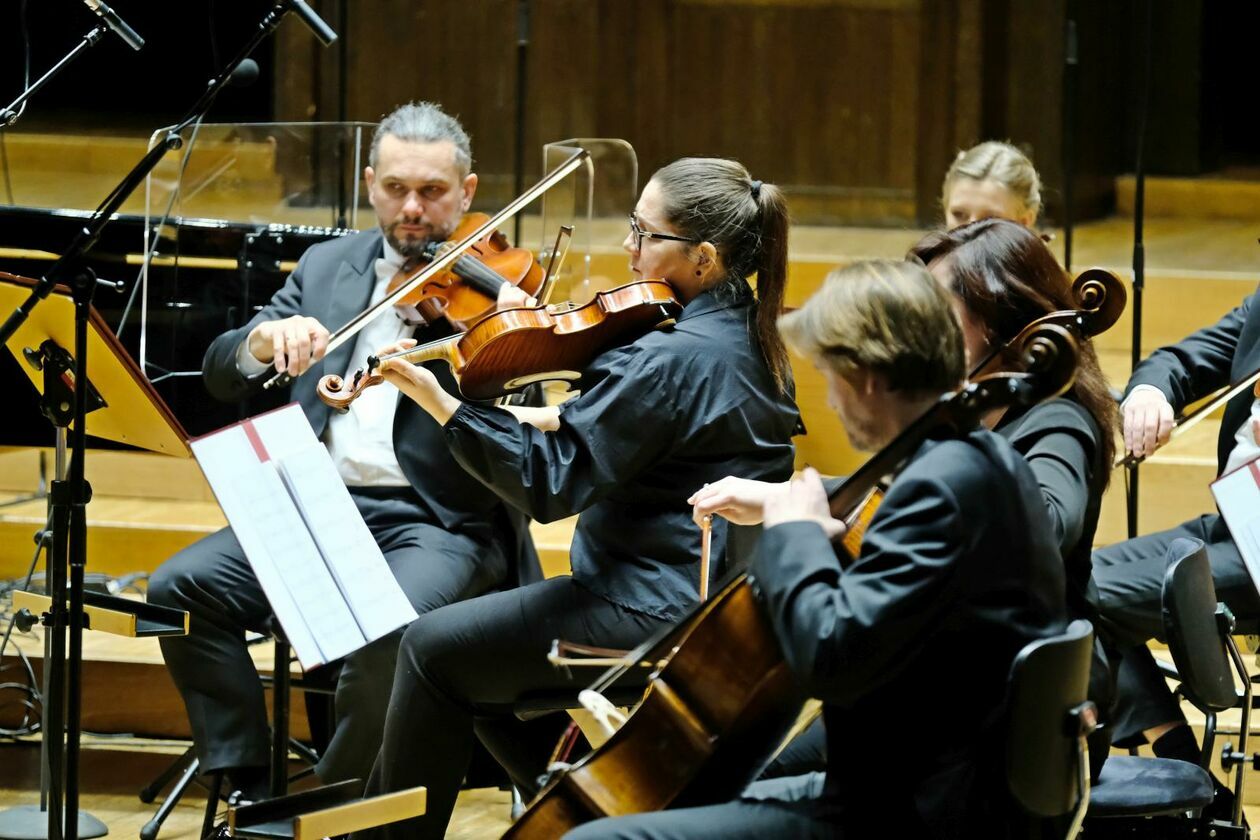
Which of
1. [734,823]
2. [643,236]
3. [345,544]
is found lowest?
[734,823]

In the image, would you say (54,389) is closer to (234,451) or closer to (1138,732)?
(234,451)

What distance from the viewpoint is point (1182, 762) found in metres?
2.39

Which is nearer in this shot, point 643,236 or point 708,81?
point 643,236

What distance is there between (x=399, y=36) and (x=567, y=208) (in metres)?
2.29

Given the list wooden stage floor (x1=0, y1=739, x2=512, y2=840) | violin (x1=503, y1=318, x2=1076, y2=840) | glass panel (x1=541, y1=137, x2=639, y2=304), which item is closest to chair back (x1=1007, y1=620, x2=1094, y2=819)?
violin (x1=503, y1=318, x2=1076, y2=840)

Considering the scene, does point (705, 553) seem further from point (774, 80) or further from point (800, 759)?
point (774, 80)

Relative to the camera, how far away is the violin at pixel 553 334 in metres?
2.62

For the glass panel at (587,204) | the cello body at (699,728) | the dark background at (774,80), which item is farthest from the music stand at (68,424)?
the dark background at (774,80)

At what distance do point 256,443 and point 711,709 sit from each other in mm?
1030

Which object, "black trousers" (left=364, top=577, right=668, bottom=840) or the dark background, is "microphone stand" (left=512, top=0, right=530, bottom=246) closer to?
the dark background

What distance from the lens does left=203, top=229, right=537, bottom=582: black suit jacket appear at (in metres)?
3.20

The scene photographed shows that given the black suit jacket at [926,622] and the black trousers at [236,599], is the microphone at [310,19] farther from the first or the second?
the black suit jacket at [926,622]

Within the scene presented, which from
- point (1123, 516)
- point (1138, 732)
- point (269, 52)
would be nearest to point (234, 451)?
point (1138, 732)

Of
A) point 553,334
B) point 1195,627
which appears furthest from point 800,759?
point 553,334
